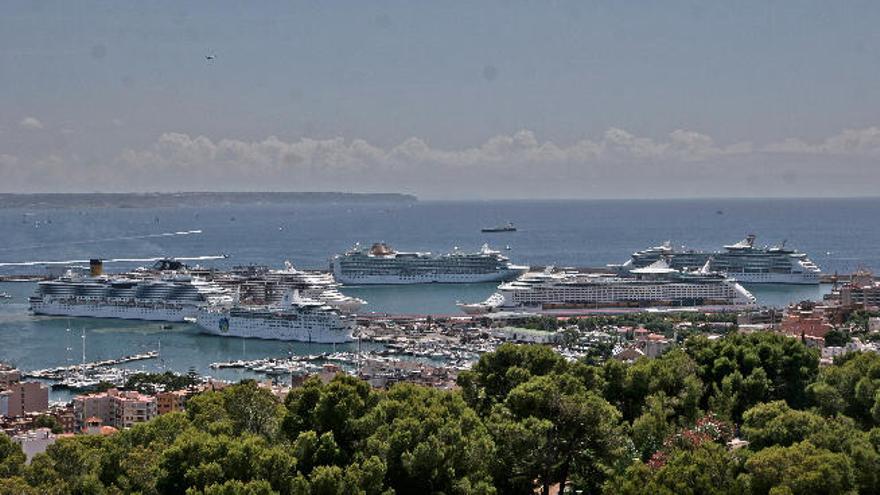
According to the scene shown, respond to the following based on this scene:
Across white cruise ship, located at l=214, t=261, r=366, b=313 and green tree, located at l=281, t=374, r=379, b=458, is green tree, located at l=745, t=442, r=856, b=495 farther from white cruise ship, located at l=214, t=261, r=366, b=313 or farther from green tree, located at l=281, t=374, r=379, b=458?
white cruise ship, located at l=214, t=261, r=366, b=313

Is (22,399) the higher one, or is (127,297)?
(127,297)

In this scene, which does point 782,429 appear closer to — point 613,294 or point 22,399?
point 22,399

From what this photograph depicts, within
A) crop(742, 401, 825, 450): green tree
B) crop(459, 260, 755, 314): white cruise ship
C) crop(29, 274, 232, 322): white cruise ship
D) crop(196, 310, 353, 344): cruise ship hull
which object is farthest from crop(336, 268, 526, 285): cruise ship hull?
crop(742, 401, 825, 450): green tree

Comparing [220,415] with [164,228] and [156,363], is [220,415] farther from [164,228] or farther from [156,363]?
[164,228]

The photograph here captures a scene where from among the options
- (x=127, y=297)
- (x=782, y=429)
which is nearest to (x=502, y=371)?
(x=782, y=429)

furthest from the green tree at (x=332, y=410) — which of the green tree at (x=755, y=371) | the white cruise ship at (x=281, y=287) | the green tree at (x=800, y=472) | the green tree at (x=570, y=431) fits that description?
the white cruise ship at (x=281, y=287)

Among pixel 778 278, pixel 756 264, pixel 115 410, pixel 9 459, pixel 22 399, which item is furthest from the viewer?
pixel 756 264

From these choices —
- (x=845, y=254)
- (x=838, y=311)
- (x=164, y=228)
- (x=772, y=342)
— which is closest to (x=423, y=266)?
(x=838, y=311)
